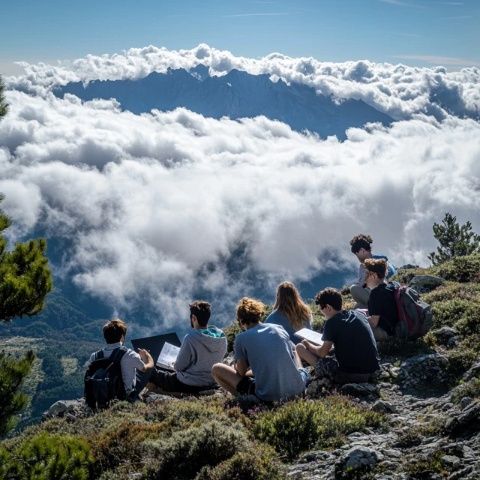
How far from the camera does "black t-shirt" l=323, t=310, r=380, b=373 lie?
1141cm

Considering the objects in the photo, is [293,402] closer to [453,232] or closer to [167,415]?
[167,415]

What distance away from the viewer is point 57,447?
8.31m

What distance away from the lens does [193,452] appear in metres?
7.84

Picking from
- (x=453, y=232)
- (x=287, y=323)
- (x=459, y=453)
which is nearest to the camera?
(x=459, y=453)

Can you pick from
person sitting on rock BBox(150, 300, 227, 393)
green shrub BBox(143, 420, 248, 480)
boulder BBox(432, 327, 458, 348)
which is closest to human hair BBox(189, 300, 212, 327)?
person sitting on rock BBox(150, 300, 227, 393)

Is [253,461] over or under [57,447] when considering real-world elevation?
over

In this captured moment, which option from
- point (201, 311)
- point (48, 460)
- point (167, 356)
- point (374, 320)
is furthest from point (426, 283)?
point (48, 460)

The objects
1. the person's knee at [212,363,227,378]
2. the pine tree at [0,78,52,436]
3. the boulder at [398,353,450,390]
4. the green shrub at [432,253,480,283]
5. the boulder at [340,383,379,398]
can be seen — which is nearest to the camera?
the pine tree at [0,78,52,436]

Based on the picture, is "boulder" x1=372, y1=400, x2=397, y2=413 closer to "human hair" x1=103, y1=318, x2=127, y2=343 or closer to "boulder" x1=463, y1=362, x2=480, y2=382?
"boulder" x1=463, y1=362, x2=480, y2=382

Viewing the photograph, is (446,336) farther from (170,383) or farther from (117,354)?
(117,354)

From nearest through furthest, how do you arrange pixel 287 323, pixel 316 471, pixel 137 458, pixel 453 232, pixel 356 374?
pixel 316 471 < pixel 137 458 < pixel 356 374 < pixel 287 323 < pixel 453 232

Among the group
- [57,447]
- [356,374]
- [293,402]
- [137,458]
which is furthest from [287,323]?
[57,447]

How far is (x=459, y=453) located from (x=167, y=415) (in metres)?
5.50

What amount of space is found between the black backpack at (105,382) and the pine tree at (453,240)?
2816 centimetres
